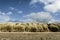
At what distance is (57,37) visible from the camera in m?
3.26

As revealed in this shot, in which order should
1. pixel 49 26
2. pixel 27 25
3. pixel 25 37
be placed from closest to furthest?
1. pixel 25 37
2. pixel 49 26
3. pixel 27 25

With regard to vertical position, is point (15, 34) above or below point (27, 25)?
below

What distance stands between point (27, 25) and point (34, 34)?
662 centimetres

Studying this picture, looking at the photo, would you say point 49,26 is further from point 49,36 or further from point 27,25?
point 49,36

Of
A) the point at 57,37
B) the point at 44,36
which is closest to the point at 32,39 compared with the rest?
the point at 44,36

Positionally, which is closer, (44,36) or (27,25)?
(44,36)

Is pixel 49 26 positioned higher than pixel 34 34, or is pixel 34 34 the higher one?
pixel 49 26

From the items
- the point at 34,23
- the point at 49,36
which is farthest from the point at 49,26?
the point at 49,36

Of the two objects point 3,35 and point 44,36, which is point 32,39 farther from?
point 3,35

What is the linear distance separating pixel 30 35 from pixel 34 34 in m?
0.11

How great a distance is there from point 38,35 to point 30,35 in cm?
20

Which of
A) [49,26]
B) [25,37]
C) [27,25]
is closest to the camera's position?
[25,37]

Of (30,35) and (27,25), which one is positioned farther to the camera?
(27,25)

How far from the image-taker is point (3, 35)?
132 inches
